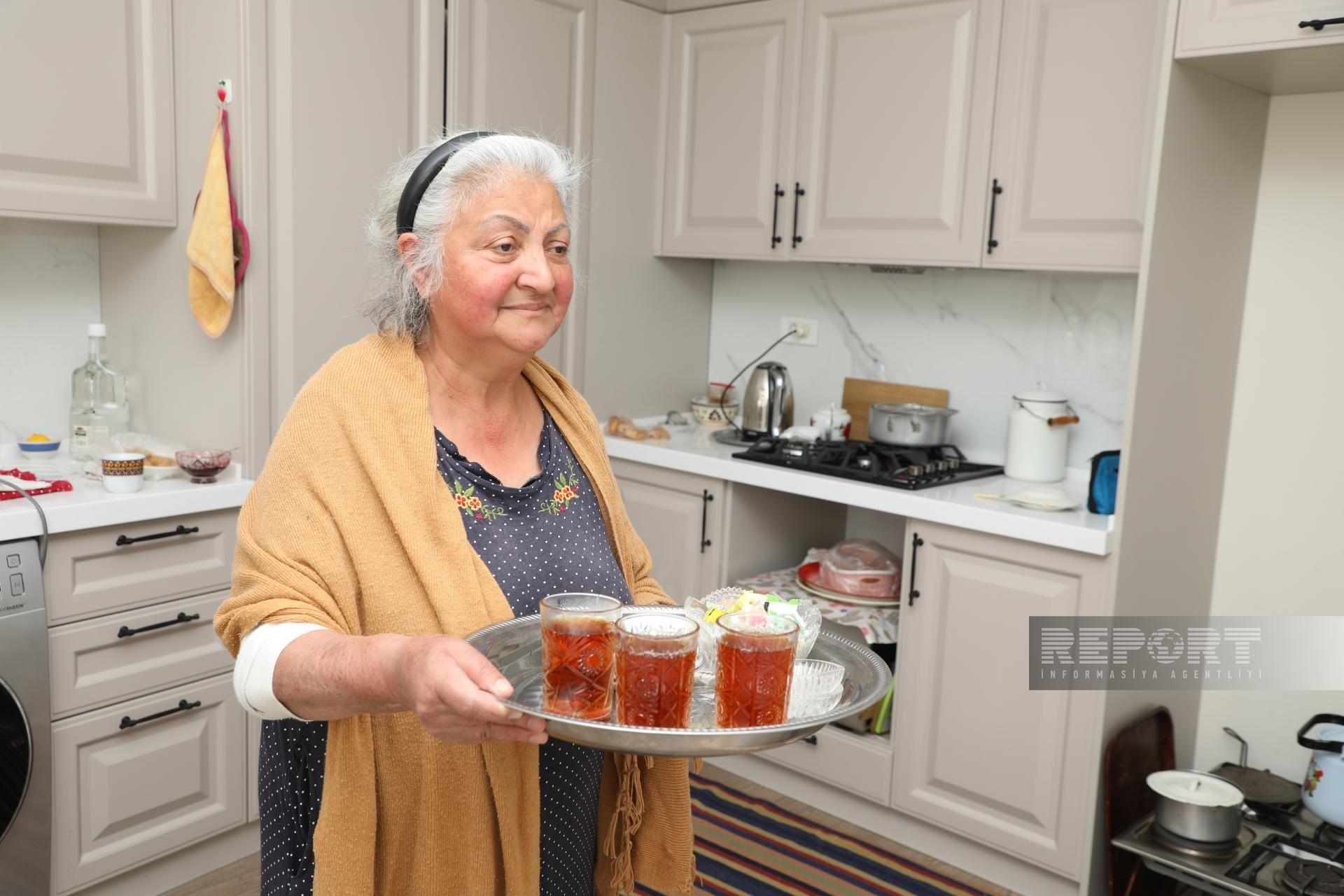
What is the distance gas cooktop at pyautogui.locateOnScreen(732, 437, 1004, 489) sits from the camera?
2.68 m

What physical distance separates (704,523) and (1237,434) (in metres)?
1.34

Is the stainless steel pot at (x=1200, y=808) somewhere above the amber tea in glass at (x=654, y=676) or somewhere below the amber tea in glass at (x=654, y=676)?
below

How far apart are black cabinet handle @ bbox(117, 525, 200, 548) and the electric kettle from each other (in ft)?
5.13

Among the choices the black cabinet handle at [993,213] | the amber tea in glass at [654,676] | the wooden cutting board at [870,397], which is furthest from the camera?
the wooden cutting board at [870,397]

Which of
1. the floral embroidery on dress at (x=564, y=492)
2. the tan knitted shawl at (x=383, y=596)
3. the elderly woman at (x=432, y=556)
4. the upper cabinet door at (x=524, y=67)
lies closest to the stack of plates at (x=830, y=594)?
the upper cabinet door at (x=524, y=67)

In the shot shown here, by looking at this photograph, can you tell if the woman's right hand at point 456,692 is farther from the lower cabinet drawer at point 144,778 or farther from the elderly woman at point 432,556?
the lower cabinet drawer at point 144,778

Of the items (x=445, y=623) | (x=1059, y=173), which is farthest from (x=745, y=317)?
(x=445, y=623)

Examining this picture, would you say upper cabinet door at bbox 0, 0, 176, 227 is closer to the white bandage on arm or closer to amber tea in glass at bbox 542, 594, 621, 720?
the white bandage on arm

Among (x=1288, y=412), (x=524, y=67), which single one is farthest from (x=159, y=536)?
(x=1288, y=412)

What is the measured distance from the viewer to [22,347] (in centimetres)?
260

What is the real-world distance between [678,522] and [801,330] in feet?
2.58

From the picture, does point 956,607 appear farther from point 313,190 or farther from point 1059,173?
point 313,190

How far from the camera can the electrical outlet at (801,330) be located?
11.1ft

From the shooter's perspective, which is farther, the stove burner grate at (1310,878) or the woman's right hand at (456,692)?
the stove burner grate at (1310,878)
